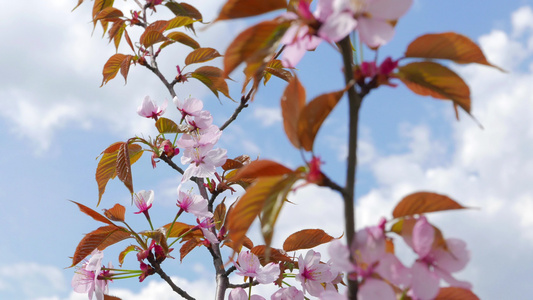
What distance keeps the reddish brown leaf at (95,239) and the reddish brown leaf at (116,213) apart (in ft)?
0.08

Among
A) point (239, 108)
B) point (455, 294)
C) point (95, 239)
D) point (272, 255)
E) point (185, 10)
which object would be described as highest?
point (185, 10)

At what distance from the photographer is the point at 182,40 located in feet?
6.49

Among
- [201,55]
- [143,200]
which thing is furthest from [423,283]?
[201,55]

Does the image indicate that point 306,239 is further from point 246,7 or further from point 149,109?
point 246,7

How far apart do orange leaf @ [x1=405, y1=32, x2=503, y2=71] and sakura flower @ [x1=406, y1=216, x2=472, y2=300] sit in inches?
8.7

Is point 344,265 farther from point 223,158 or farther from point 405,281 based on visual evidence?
point 223,158

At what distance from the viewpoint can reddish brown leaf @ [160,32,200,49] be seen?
1.94 m

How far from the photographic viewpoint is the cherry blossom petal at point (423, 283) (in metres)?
0.61

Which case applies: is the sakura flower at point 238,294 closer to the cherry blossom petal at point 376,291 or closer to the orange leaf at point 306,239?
the orange leaf at point 306,239

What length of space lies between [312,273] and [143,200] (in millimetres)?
535

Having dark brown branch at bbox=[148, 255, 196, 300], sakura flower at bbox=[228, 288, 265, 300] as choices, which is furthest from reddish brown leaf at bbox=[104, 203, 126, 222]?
sakura flower at bbox=[228, 288, 265, 300]

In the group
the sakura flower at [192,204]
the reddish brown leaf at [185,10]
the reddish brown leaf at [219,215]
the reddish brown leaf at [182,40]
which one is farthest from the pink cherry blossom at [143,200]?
the reddish brown leaf at [185,10]

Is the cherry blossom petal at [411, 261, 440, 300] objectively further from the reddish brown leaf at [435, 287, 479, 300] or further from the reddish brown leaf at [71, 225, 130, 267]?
the reddish brown leaf at [71, 225, 130, 267]

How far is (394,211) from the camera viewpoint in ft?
2.20
